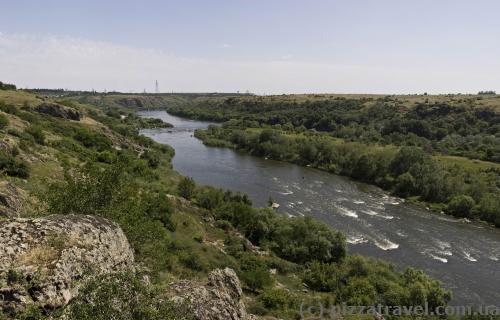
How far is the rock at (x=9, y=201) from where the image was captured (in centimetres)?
1966

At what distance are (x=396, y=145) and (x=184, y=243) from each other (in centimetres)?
7981

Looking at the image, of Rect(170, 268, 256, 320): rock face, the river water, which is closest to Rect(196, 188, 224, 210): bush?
the river water

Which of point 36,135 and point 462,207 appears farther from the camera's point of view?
point 462,207

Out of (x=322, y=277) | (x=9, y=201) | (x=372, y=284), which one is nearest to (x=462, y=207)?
(x=372, y=284)

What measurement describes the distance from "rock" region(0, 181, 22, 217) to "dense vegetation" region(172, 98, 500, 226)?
60.7m

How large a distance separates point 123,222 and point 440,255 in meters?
38.7

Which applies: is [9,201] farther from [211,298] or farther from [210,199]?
[210,199]

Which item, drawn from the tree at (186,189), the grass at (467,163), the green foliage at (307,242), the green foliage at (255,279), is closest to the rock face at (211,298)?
the green foliage at (255,279)

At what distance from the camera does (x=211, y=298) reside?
605 inches

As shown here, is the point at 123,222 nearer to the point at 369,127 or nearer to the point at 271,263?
the point at 271,263

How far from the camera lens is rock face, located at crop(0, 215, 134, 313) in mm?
10906

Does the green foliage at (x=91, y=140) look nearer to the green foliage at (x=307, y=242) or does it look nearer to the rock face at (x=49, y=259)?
the green foliage at (x=307, y=242)

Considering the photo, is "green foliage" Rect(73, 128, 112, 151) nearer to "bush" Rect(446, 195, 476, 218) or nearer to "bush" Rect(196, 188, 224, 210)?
"bush" Rect(196, 188, 224, 210)

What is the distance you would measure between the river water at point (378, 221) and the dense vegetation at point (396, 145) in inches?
199
